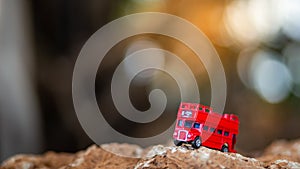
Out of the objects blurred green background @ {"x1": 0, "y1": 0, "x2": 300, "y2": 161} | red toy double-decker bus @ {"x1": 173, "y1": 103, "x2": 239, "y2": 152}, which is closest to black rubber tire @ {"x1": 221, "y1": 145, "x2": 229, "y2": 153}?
red toy double-decker bus @ {"x1": 173, "y1": 103, "x2": 239, "y2": 152}

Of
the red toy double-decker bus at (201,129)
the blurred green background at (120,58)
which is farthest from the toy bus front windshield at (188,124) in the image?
the blurred green background at (120,58)

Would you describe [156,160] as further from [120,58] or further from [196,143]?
[120,58]

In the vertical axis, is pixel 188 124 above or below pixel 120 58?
below

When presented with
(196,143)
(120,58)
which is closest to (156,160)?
(196,143)

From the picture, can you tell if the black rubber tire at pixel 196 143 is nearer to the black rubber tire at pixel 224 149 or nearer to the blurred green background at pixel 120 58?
the black rubber tire at pixel 224 149

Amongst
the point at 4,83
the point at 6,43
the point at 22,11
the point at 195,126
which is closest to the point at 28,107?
the point at 4,83
